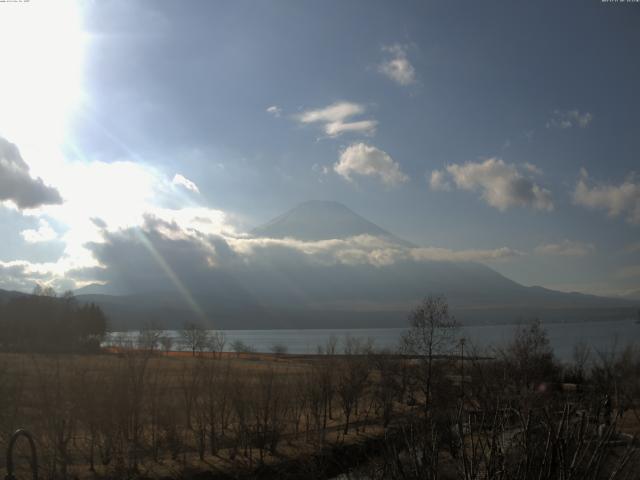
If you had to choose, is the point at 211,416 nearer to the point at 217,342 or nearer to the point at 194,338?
the point at 217,342

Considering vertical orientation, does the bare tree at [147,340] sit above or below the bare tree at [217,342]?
above

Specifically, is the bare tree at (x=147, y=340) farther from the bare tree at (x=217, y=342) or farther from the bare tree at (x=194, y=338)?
the bare tree at (x=194, y=338)

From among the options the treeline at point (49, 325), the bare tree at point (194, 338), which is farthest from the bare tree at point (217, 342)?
the treeline at point (49, 325)

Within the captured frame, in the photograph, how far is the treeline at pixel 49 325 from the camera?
71.5 meters

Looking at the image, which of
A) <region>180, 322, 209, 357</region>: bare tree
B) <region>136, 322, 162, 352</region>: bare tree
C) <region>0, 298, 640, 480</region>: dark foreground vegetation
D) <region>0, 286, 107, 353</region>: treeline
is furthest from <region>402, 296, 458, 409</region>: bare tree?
<region>180, 322, 209, 357</region>: bare tree

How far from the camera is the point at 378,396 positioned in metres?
42.0

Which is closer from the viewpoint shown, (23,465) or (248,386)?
(23,465)

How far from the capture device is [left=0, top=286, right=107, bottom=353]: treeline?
71.5 meters

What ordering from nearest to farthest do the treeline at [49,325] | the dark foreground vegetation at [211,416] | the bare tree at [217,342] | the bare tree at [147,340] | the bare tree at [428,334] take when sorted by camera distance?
1. the dark foreground vegetation at [211,416]
2. the bare tree at [147,340]
3. the bare tree at [428,334]
4. the treeline at [49,325]
5. the bare tree at [217,342]

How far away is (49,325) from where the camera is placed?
256 feet

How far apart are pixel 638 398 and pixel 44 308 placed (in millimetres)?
78204

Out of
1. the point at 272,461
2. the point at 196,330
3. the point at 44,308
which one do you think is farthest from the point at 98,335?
the point at 272,461

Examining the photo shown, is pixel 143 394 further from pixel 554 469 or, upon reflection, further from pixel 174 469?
pixel 554 469

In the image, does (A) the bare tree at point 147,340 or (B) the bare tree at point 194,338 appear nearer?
(A) the bare tree at point 147,340
